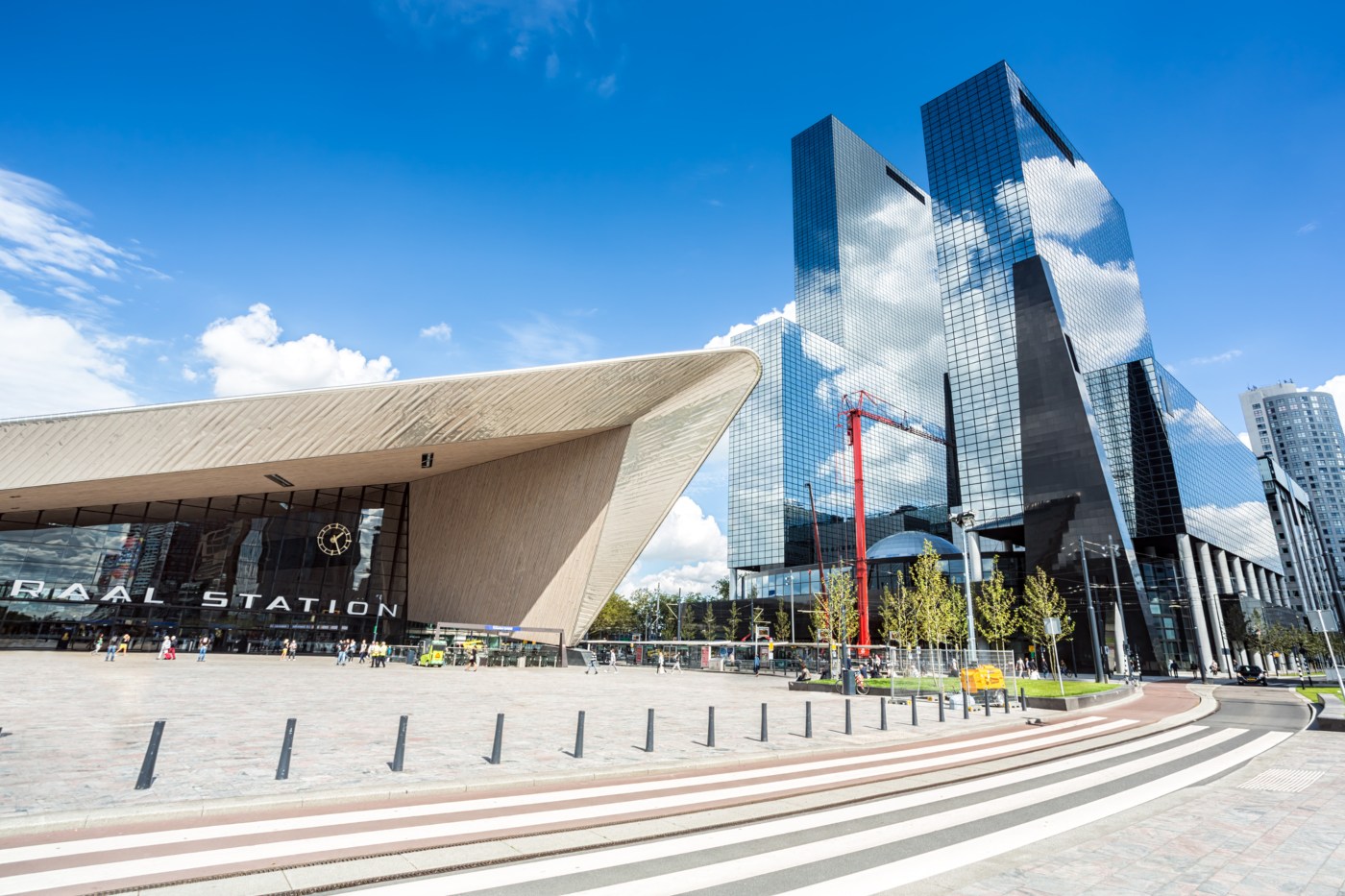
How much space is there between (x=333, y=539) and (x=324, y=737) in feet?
133

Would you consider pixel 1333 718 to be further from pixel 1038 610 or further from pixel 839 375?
pixel 839 375

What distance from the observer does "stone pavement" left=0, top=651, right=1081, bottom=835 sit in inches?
288

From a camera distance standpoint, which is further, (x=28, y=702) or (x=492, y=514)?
(x=492, y=514)

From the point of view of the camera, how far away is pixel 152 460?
2925 centimetres

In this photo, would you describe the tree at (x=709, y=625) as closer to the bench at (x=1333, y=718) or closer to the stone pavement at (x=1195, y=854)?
the bench at (x=1333, y=718)

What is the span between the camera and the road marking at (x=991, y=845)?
512 centimetres

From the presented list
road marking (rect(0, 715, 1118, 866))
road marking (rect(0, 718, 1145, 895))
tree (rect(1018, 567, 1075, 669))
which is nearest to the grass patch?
tree (rect(1018, 567, 1075, 669))

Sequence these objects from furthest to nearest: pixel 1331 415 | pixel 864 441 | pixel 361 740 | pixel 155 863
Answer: pixel 1331 415
pixel 864 441
pixel 361 740
pixel 155 863

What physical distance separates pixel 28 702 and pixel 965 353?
82.8 meters

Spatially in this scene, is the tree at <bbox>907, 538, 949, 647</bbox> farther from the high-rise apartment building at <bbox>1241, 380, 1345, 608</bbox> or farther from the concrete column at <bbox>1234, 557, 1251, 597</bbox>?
the high-rise apartment building at <bbox>1241, 380, 1345, 608</bbox>

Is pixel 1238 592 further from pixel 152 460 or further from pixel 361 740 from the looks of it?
pixel 152 460

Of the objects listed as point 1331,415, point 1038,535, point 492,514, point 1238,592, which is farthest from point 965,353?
point 1331,415

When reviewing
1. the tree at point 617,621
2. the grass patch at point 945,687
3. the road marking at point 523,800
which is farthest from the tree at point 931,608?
the tree at point 617,621

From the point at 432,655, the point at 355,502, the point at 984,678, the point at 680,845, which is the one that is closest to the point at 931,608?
the point at 984,678
